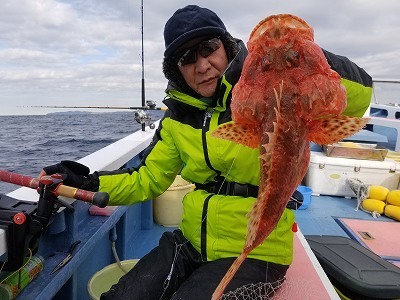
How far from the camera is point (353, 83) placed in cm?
219

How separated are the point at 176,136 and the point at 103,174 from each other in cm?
71

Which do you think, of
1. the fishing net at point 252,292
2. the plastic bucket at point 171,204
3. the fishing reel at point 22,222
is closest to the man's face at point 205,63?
the fishing reel at point 22,222

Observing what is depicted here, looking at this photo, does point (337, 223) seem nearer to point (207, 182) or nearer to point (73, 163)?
point (207, 182)

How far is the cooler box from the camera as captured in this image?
22.5ft

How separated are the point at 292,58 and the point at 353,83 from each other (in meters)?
0.61

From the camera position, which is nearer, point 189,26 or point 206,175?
point 189,26

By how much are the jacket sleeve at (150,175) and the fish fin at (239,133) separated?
1171 mm

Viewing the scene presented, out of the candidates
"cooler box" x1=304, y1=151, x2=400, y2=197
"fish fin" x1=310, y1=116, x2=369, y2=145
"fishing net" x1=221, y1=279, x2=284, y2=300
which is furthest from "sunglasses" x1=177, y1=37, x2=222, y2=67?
"cooler box" x1=304, y1=151, x2=400, y2=197

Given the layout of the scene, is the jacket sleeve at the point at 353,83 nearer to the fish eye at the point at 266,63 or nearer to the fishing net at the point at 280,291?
the fish eye at the point at 266,63

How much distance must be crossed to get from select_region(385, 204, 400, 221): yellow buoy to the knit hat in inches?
191

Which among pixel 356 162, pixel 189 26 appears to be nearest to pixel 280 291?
pixel 189 26

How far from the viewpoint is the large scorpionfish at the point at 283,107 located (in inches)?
67.3

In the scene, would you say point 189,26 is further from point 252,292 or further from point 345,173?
point 345,173

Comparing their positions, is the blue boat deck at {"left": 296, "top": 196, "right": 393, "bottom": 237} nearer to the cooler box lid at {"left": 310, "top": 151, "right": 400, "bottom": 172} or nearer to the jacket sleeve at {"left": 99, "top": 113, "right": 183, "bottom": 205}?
the cooler box lid at {"left": 310, "top": 151, "right": 400, "bottom": 172}
